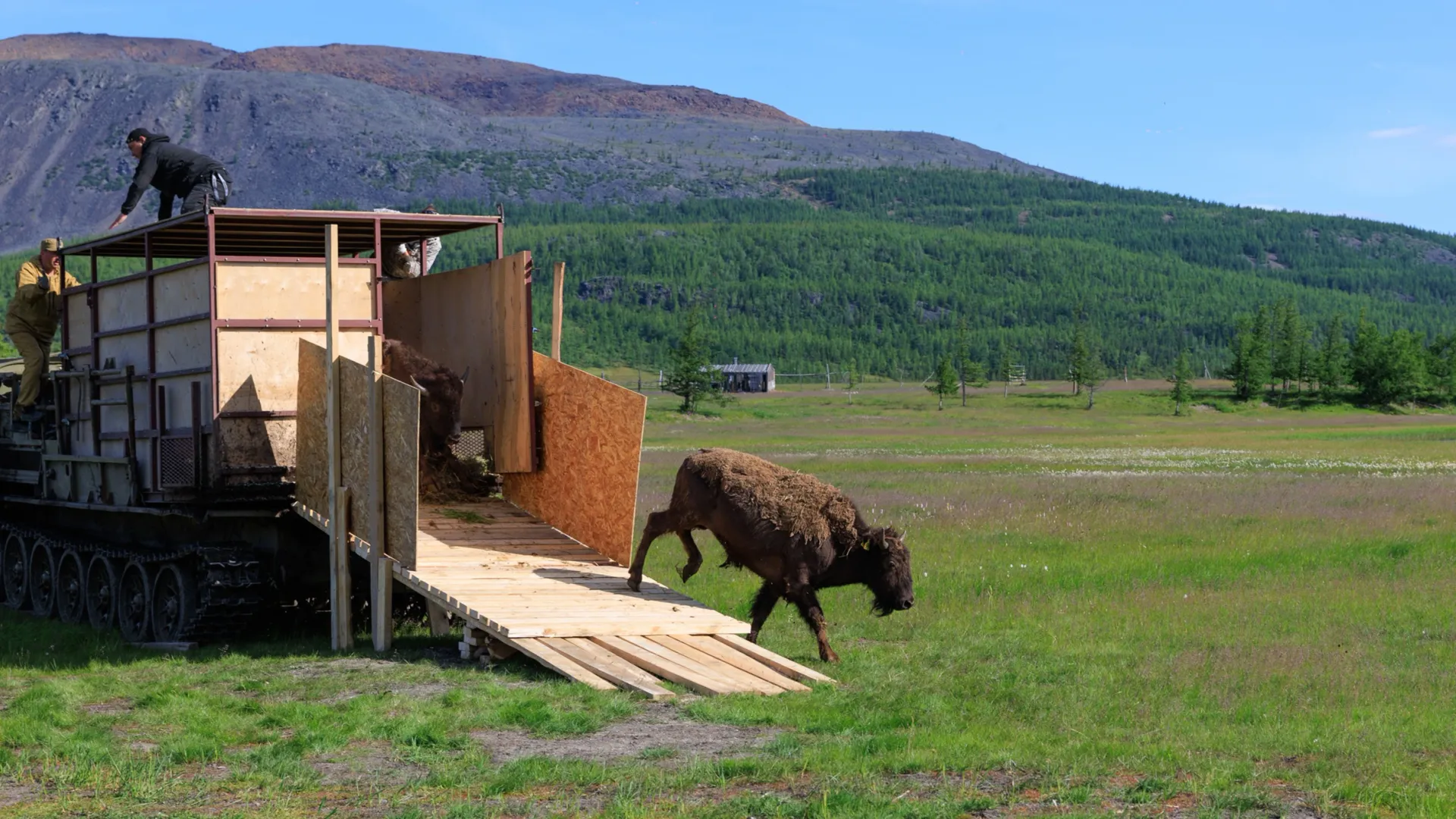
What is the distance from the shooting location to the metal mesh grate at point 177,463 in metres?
14.8

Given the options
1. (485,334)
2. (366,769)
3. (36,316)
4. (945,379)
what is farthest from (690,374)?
(366,769)

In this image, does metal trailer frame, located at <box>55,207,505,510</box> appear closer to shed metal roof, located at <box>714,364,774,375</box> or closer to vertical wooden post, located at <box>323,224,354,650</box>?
vertical wooden post, located at <box>323,224,354,650</box>

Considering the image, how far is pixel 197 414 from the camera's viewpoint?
1475 centimetres

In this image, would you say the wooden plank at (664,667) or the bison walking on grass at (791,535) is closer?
the wooden plank at (664,667)

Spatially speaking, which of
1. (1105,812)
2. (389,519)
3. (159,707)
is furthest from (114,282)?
(1105,812)

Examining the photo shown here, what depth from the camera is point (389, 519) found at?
13.8m

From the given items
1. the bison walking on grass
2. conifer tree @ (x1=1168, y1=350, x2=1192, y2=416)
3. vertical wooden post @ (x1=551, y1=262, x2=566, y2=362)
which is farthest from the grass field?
conifer tree @ (x1=1168, y1=350, x2=1192, y2=416)

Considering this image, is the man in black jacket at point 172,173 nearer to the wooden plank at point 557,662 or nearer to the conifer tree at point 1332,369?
the wooden plank at point 557,662

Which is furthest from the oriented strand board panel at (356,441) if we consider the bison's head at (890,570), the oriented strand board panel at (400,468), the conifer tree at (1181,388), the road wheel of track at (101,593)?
the conifer tree at (1181,388)

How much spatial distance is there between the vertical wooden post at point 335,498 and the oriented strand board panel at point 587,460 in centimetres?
241

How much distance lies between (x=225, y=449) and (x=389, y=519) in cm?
206

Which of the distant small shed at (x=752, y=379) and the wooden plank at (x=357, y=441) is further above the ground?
the wooden plank at (x=357, y=441)

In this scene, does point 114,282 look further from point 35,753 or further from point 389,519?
point 35,753

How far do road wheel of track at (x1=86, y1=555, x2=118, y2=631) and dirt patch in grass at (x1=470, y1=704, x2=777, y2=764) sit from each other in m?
7.72
